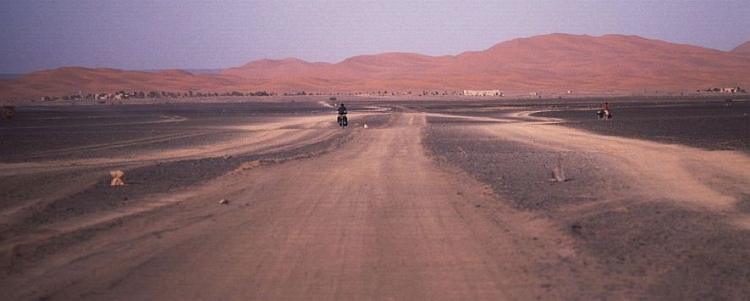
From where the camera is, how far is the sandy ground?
24.3 ft

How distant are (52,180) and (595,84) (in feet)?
493

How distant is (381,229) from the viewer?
33.9 ft

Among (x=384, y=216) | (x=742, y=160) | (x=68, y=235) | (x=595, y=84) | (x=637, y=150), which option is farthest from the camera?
(x=595, y=84)

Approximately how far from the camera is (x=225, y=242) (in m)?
9.60

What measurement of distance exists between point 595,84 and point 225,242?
15554 cm

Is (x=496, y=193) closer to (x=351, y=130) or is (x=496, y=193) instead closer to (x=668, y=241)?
(x=668, y=241)

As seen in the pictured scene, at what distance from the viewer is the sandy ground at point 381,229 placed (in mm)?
7414

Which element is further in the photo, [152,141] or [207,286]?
[152,141]

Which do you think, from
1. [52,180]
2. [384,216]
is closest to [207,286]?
[384,216]

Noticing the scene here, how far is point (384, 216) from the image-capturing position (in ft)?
37.6

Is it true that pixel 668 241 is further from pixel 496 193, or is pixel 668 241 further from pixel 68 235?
pixel 68 235

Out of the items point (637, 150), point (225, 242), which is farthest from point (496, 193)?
point (637, 150)

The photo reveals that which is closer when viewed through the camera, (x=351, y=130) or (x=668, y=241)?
(x=668, y=241)

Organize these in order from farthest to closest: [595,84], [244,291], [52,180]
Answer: [595,84], [52,180], [244,291]
